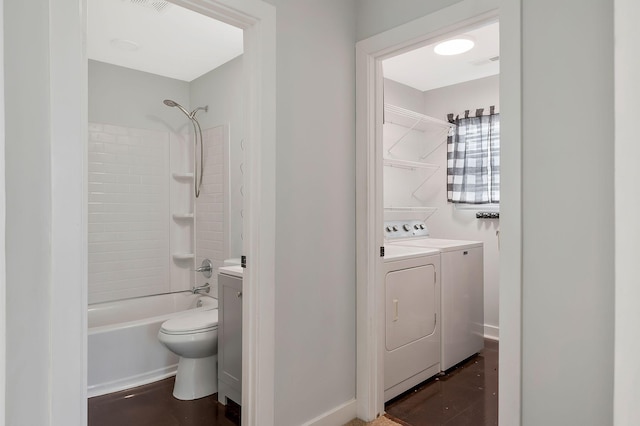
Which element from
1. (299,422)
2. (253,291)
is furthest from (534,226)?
(299,422)

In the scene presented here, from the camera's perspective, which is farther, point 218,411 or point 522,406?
point 218,411

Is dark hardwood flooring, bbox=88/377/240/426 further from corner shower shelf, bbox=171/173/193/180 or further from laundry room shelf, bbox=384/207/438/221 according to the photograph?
laundry room shelf, bbox=384/207/438/221

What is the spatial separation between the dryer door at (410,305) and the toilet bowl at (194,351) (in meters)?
1.08

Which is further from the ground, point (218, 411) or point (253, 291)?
point (253, 291)

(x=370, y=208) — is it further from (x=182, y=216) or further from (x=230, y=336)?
(x=182, y=216)

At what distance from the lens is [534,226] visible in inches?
60.2

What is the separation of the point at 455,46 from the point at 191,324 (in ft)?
8.52

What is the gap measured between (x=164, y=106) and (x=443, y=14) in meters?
2.65

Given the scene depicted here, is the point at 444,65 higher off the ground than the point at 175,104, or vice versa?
the point at 444,65

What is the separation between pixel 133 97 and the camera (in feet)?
11.2

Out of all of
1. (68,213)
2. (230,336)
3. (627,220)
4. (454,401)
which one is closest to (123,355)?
(230,336)

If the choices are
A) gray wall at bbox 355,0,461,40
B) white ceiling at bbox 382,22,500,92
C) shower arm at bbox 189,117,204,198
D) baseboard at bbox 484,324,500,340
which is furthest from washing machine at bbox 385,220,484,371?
shower arm at bbox 189,117,204,198

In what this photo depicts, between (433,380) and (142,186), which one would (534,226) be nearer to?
(433,380)

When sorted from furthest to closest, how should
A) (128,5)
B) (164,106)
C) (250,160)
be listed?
(164,106) → (128,5) → (250,160)
